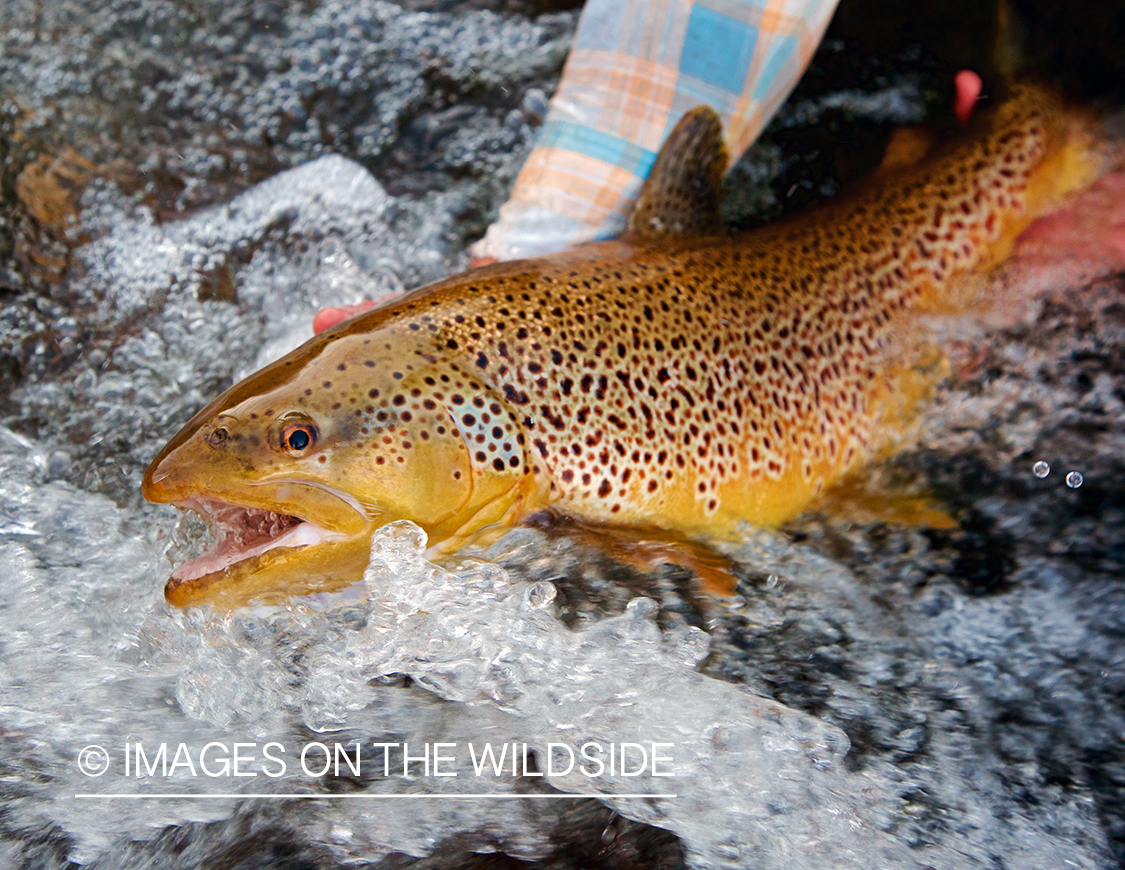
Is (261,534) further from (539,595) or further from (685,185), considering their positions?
(685,185)

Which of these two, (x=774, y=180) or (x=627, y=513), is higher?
(x=774, y=180)

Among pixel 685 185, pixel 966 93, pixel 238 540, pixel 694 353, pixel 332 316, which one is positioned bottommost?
pixel 238 540

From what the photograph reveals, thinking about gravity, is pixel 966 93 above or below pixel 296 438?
above

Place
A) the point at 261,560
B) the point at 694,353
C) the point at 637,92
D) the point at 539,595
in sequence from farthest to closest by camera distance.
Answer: the point at 637,92 < the point at 694,353 < the point at 539,595 < the point at 261,560

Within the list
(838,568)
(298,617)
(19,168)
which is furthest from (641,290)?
(19,168)

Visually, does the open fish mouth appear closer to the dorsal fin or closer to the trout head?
the trout head

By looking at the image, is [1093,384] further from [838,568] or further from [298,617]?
[298,617]

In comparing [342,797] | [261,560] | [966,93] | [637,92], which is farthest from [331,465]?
[966,93]
